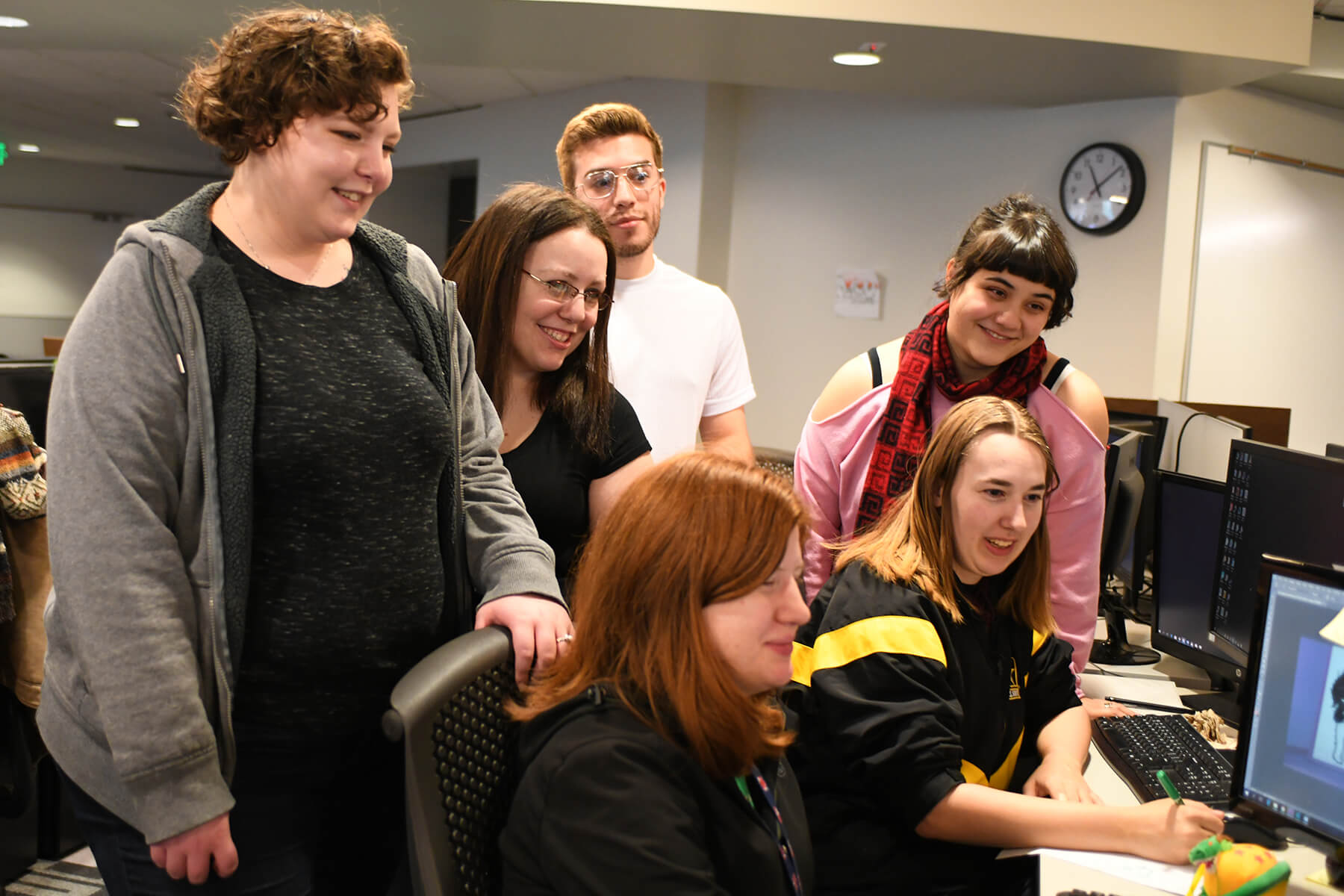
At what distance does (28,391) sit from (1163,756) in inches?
98.9

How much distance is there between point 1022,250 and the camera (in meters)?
1.72

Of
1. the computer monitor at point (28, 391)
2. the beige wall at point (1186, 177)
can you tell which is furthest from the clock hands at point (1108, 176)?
the computer monitor at point (28, 391)

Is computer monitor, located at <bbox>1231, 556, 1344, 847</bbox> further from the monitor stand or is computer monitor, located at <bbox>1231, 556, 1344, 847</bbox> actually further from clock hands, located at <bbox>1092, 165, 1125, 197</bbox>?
clock hands, located at <bbox>1092, 165, 1125, 197</bbox>

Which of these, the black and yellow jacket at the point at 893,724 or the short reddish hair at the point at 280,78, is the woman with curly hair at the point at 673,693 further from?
the short reddish hair at the point at 280,78

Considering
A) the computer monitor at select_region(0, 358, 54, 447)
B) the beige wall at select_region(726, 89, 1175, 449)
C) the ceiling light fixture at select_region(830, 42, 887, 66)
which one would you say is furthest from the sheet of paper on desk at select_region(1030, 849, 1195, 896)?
the beige wall at select_region(726, 89, 1175, 449)

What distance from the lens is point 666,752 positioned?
1.01 metres

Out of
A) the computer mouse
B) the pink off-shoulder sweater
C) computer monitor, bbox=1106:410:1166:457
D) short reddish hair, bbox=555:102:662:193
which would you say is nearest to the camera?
the computer mouse

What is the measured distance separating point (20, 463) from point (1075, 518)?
6.68 feet

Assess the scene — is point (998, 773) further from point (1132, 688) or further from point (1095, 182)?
point (1095, 182)

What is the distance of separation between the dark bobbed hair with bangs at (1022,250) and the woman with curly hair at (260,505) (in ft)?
3.22

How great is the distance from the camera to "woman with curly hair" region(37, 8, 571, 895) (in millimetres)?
974

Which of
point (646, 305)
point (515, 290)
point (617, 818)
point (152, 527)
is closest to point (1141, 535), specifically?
point (646, 305)

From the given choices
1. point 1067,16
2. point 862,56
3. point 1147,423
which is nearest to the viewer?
point 1147,423

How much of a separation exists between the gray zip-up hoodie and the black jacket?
313mm
